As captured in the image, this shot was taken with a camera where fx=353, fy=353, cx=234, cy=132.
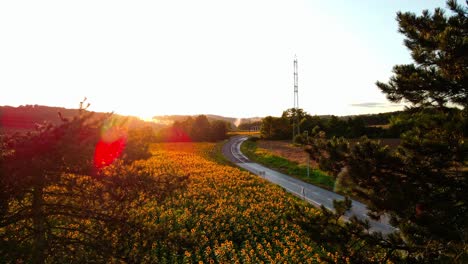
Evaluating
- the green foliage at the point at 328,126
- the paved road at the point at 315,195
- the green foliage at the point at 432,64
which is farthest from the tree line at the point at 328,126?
the green foliage at the point at 432,64

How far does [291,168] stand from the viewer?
4084cm

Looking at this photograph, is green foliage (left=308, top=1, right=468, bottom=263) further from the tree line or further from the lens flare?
the tree line

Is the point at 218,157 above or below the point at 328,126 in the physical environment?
below

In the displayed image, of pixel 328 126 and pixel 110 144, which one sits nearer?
pixel 110 144

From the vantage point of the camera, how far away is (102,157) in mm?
6316

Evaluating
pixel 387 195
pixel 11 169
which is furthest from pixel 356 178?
pixel 11 169

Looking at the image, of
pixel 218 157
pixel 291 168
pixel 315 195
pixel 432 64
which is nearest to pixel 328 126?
pixel 218 157

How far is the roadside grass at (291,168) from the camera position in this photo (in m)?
32.0

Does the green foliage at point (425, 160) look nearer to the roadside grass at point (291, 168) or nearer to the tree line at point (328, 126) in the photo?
the roadside grass at point (291, 168)

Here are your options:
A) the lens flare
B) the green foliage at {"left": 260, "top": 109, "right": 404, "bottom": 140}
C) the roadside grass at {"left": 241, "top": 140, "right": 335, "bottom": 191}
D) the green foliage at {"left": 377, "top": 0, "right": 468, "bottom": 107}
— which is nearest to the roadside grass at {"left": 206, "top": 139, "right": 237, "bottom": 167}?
the roadside grass at {"left": 241, "top": 140, "right": 335, "bottom": 191}

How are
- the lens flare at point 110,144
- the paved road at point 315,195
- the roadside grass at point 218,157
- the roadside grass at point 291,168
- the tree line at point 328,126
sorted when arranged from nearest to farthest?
1. the lens flare at point 110,144
2. the paved road at point 315,195
3. the roadside grass at point 291,168
4. the roadside grass at point 218,157
5. the tree line at point 328,126

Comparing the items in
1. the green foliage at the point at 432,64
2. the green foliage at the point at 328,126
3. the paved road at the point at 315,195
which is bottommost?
the paved road at the point at 315,195

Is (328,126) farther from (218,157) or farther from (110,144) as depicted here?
(110,144)

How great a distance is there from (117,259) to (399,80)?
6.80m
